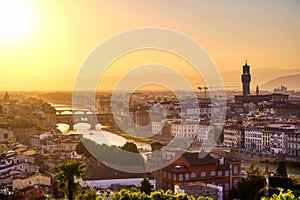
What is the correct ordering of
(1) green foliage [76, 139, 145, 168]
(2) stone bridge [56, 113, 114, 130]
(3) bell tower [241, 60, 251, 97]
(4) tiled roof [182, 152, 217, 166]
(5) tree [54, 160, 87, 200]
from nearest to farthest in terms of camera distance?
1. (5) tree [54, 160, 87, 200]
2. (4) tiled roof [182, 152, 217, 166]
3. (1) green foliage [76, 139, 145, 168]
4. (2) stone bridge [56, 113, 114, 130]
5. (3) bell tower [241, 60, 251, 97]

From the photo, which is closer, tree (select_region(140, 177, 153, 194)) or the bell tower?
tree (select_region(140, 177, 153, 194))

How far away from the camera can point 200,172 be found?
18.2 feet

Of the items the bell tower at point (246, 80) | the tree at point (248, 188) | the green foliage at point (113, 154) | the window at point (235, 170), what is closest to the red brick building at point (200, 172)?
the window at point (235, 170)

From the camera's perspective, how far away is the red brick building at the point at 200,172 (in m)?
5.47

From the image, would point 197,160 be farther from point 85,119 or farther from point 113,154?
point 85,119

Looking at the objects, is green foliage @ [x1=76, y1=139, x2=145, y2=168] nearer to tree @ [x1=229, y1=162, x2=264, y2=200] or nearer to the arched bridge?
tree @ [x1=229, y1=162, x2=264, y2=200]

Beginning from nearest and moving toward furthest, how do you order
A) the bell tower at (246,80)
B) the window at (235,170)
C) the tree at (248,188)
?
the tree at (248,188), the window at (235,170), the bell tower at (246,80)

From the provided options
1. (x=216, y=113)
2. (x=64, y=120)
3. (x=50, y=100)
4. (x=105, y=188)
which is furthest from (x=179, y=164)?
(x=50, y=100)

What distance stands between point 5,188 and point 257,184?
2.17 meters

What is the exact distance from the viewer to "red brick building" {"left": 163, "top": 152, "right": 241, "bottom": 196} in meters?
5.47

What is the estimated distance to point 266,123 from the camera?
13203 mm

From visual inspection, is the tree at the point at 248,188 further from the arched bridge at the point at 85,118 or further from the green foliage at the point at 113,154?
the arched bridge at the point at 85,118

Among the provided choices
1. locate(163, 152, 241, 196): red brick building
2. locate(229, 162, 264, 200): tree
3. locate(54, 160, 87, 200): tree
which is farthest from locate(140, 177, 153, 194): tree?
locate(54, 160, 87, 200): tree

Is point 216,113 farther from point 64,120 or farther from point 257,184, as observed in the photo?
point 257,184
